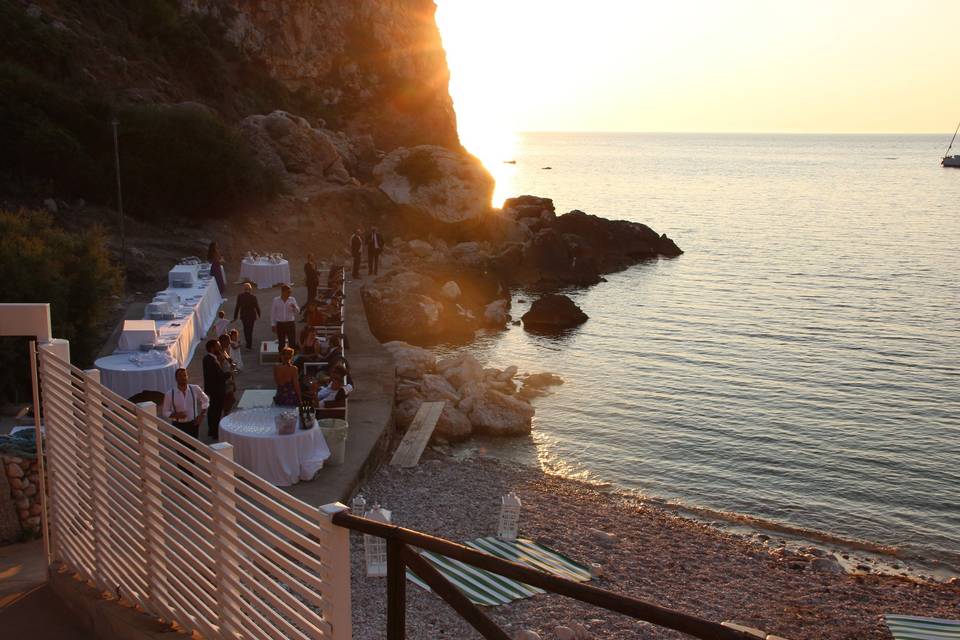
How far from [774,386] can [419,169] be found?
2215 centimetres

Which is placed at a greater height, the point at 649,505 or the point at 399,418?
the point at 399,418

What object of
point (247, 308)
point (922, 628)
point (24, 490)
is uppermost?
point (247, 308)

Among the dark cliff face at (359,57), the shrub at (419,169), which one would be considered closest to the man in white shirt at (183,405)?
the shrub at (419,169)

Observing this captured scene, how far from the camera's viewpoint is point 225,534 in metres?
4.09

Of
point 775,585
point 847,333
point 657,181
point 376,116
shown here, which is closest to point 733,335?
point 847,333

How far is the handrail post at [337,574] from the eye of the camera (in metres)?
3.27

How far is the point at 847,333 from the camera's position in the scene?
31.5 meters

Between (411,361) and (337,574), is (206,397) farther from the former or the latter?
(411,361)

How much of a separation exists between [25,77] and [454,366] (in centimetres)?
2213

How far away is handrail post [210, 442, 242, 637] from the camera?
3.99 m

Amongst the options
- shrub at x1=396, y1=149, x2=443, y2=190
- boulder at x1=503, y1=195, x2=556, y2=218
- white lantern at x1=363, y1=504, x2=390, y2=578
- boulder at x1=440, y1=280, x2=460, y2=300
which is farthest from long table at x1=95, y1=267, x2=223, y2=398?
boulder at x1=503, y1=195, x2=556, y2=218

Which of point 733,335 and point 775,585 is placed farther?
point 733,335

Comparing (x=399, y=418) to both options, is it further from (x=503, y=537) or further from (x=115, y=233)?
(x=115, y=233)

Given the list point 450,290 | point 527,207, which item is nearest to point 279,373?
point 450,290
